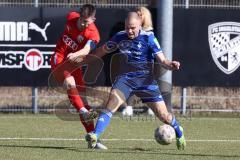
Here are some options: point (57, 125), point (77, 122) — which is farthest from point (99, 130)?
point (77, 122)

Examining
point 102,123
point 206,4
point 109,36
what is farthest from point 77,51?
point 206,4

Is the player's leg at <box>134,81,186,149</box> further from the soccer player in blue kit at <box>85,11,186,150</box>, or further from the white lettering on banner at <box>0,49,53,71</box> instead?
the white lettering on banner at <box>0,49,53,71</box>

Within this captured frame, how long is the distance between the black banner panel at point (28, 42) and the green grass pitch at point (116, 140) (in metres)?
0.93

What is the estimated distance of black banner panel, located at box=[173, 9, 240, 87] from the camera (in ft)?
56.0

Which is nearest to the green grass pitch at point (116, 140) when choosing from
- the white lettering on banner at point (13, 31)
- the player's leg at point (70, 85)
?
the player's leg at point (70, 85)

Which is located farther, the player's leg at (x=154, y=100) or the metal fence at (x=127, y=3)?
the metal fence at (x=127, y=3)

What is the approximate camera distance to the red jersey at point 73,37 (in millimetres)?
11070

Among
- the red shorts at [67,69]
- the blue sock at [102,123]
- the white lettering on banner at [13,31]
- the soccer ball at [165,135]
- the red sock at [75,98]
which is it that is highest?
the white lettering on banner at [13,31]

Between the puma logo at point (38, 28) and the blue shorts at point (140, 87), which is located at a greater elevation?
the puma logo at point (38, 28)

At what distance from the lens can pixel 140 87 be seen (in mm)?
10352

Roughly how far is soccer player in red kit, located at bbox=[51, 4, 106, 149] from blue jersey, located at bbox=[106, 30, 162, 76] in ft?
1.89

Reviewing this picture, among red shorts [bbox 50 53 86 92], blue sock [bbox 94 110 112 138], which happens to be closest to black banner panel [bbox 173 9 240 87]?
red shorts [bbox 50 53 86 92]

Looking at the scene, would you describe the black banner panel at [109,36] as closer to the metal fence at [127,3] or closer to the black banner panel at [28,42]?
the black banner panel at [28,42]

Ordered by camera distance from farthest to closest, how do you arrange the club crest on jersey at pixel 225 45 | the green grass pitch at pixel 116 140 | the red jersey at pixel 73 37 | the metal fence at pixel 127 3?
the metal fence at pixel 127 3, the club crest on jersey at pixel 225 45, the red jersey at pixel 73 37, the green grass pitch at pixel 116 140
